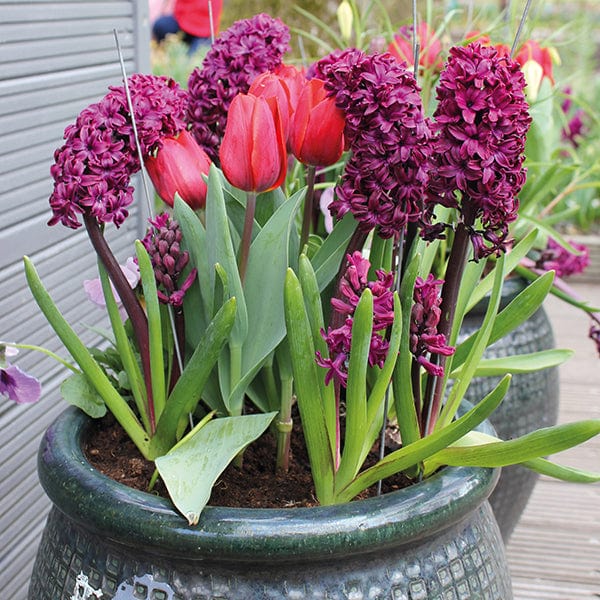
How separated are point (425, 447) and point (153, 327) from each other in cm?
22

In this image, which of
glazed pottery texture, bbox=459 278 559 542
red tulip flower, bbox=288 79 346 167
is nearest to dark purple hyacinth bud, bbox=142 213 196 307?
red tulip flower, bbox=288 79 346 167

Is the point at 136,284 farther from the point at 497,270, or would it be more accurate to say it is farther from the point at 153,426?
the point at 497,270

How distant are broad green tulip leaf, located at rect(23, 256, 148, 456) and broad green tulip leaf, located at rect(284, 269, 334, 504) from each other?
151 millimetres

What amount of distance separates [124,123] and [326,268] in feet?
0.62

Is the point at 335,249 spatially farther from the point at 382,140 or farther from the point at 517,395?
the point at 517,395

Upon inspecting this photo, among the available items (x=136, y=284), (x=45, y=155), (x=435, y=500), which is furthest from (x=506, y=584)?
(x=45, y=155)

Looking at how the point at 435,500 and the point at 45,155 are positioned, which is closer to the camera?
the point at 435,500

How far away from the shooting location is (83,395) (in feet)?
2.49

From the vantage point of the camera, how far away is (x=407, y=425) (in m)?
0.72

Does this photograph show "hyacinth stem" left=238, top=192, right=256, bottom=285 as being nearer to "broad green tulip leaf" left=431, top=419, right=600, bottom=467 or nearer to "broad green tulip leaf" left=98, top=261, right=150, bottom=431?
"broad green tulip leaf" left=98, top=261, right=150, bottom=431

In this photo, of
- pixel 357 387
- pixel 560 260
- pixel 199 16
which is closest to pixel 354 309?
pixel 357 387

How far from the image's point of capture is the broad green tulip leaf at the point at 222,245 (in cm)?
67

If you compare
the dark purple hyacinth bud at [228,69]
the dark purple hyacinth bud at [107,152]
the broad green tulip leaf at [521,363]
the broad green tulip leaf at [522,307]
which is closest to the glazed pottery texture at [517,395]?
the broad green tulip leaf at [521,363]

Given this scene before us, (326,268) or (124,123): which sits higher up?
(124,123)
